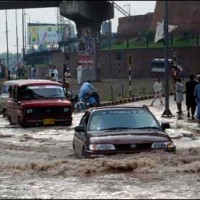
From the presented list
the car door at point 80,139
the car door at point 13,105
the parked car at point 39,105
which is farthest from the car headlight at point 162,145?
the car door at point 13,105

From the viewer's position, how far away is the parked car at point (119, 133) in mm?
14641

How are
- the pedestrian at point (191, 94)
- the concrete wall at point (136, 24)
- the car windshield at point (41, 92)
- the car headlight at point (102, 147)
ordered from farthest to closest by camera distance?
the concrete wall at point (136, 24) → the car windshield at point (41, 92) → the pedestrian at point (191, 94) → the car headlight at point (102, 147)

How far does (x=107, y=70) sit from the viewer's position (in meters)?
71.9

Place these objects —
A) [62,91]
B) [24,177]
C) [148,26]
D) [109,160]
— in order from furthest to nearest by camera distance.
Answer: [148,26] → [62,91] → [109,160] → [24,177]

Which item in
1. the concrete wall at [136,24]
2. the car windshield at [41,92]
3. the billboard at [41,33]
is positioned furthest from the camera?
the billboard at [41,33]

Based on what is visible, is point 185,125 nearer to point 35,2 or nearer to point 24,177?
point 24,177

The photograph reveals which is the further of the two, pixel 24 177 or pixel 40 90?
pixel 40 90

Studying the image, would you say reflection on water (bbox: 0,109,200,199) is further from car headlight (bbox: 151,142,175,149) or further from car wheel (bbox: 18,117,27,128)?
car wheel (bbox: 18,117,27,128)

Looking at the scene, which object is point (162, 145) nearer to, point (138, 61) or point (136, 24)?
point (138, 61)

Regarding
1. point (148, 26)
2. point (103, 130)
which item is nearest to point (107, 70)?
point (148, 26)

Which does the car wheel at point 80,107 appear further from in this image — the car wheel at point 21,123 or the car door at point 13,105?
the car wheel at point 21,123

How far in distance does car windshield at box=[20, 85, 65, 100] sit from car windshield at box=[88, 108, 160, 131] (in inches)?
455

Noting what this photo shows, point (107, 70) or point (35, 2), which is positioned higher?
point (35, 2)

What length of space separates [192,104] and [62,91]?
5.32 metres
